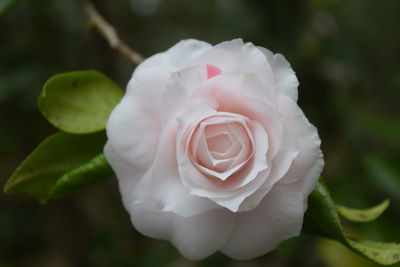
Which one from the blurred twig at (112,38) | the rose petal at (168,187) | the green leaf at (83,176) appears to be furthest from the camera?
the blurred twig at (112,38)

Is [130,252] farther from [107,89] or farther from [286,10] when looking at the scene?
[107,89]

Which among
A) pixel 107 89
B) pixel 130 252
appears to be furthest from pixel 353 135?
pixel 107 89

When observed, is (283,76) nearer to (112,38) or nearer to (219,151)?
(219,151)

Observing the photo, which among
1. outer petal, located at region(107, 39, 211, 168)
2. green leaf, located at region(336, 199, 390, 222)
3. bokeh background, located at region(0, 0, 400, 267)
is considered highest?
outer petal, located at region(107, 39, 211, 168)

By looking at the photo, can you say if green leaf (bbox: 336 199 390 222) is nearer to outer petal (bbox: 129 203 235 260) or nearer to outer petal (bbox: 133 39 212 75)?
outer petal (bbox: 129 203 235 260)

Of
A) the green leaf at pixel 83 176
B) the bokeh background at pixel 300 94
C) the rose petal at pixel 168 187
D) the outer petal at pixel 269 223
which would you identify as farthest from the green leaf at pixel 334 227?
the bokeh background at pixel 300 94

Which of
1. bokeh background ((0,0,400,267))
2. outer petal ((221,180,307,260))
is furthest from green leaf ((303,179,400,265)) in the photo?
bokeh background ((0,0,400,267))

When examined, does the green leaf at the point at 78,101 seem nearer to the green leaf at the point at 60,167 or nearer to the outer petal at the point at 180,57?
the green leaf at the point at 60,167
